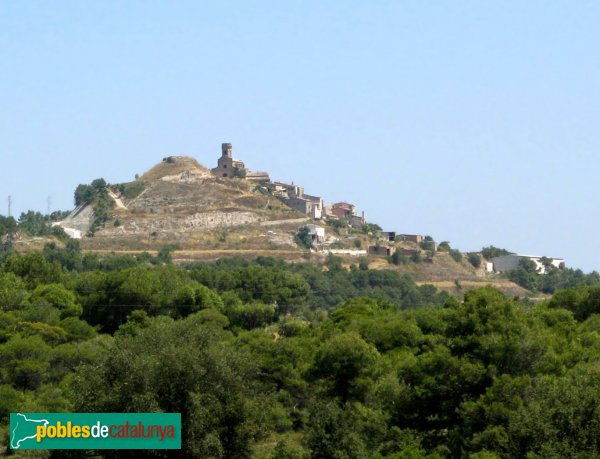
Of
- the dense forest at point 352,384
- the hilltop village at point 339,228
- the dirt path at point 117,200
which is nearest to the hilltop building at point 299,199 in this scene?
the hilltop village at point 339,228

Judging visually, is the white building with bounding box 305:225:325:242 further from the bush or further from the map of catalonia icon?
the map of catalonia icon

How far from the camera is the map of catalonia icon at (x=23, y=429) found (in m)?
34.0

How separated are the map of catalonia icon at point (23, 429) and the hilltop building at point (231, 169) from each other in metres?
132

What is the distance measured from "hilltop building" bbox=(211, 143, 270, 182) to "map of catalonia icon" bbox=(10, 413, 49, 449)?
434 feet

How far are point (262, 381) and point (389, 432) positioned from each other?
12.6 m

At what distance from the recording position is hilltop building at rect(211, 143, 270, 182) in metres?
168

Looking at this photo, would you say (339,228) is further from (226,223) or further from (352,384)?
(352,384)

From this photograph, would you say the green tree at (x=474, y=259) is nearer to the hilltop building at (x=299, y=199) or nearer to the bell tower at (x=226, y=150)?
the hilltop building at (x=299, y=199)

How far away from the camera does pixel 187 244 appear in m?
140

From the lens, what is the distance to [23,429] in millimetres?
34844

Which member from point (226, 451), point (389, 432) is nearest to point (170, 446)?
point (226, 451)

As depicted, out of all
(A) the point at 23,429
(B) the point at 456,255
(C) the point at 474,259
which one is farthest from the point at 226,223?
(A) the point at 23,429

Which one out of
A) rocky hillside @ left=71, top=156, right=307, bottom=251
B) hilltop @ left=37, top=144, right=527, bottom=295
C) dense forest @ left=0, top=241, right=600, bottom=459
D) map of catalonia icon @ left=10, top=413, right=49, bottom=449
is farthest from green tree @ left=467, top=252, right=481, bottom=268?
map of catalonia icon @ left=10, top=413, right=49, bottom=449

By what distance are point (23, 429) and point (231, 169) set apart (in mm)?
135553
